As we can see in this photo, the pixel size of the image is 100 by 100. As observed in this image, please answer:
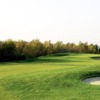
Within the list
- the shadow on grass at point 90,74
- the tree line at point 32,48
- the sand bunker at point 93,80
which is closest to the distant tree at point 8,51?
the tree line at point 32,48

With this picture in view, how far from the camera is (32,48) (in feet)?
290

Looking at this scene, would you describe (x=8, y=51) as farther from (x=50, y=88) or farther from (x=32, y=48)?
(x=50, y=88)

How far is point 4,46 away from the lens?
6450cm

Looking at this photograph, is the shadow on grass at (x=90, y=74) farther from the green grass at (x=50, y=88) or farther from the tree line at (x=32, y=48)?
the tree line at (x=32, y=48)

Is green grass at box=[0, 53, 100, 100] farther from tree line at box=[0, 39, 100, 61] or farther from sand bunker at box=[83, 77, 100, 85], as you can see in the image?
tree line at box=[0, 39, 100, 61]

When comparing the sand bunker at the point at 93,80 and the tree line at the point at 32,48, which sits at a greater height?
the tree line at the point at 32,48

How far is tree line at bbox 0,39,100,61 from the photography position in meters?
63.4

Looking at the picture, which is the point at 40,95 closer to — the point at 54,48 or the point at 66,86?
the point at 66,86

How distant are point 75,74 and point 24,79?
11.7 ft

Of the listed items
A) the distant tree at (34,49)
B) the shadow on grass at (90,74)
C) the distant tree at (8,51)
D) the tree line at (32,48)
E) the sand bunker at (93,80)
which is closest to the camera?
the sand bunker at (93,80)

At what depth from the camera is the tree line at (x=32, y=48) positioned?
6344 centimetres

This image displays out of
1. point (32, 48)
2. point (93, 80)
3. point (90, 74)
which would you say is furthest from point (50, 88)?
point (32, 48)

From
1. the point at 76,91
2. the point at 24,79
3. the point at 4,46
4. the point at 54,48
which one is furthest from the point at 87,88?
the point at 54,48

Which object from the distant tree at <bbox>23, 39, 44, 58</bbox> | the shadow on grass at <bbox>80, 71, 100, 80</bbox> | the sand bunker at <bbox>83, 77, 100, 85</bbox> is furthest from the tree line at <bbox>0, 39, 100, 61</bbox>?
the sand bunker at <bbox>83, 77, 100, 85</bbox>
